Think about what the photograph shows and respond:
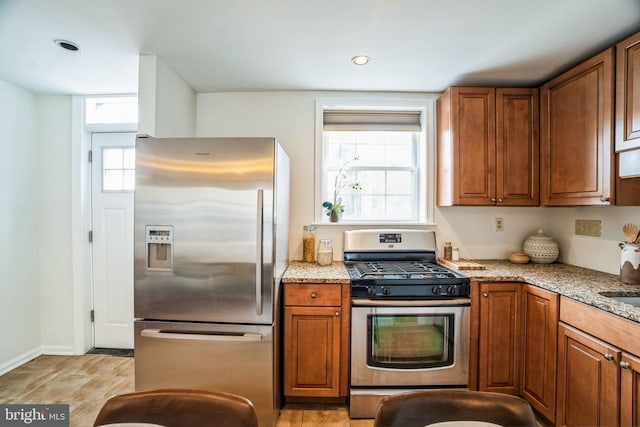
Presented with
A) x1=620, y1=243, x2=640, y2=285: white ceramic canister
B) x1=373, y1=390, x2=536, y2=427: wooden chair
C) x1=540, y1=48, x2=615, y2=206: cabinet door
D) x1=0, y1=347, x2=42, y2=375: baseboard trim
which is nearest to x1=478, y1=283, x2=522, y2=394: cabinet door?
x1=620, y1=243, x2=640, y2=285: white ceramic canister

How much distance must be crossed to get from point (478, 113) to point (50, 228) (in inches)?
155

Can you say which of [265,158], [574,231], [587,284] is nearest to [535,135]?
[574,231]

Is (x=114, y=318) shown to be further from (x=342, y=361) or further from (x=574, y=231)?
(x=574, y=231)

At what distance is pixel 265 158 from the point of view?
175 centimetres


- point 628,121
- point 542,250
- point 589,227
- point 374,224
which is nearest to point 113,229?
point 374,224

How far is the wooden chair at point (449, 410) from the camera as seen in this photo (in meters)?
0.80

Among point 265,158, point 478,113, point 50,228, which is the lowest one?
point 50,228

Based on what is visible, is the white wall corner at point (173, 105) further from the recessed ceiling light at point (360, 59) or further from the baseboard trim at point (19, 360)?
the baseboard trim at point (19, 360)

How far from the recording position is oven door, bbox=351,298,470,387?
196 cm

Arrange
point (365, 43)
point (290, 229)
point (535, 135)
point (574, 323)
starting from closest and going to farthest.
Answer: point (574, 323) < point (365, 43) < point (535, 135) < point (290, 229)

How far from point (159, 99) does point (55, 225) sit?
174cm

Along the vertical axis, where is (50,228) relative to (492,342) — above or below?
above

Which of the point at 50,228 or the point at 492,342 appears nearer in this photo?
the point at 492,342

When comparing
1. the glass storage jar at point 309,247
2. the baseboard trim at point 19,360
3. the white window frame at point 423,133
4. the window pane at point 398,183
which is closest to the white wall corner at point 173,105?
the white window frame at point 423,133
